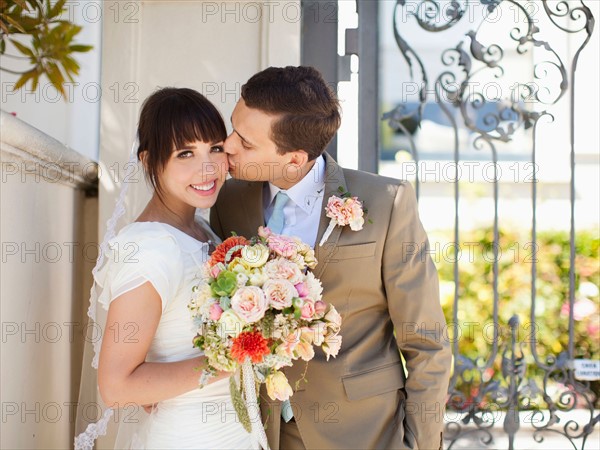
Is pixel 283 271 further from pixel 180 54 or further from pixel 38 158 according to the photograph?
pixel 180 54

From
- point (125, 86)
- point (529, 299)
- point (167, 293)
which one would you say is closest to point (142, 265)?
point (167, 293)

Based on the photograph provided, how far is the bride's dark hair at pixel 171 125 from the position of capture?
2.52 meters

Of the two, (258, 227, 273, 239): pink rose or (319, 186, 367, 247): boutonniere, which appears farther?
(319, 186, 367, 247): boutonniere

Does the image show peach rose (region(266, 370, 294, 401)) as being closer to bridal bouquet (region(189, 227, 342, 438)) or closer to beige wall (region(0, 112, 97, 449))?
bridal bouquet (region(189, 227, 342, 438))

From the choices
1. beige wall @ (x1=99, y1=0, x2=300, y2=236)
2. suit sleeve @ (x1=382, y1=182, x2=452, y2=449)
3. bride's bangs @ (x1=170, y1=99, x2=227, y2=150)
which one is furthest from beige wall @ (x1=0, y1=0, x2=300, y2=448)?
suit sleeve @ (x1=382, y1=182, x2=452, y2=449)

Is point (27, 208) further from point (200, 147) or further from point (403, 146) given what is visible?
point (403, 146)

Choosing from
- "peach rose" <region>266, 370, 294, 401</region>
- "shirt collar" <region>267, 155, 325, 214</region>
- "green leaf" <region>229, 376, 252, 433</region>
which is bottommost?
"green leaf" <region>229, 376, 252, 433</region>

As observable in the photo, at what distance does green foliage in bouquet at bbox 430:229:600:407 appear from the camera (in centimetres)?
511

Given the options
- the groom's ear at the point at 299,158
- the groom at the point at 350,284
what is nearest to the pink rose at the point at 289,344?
the groom at the point at 350,284

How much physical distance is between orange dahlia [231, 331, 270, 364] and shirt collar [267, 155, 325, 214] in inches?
29.2

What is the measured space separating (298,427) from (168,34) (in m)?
1.93

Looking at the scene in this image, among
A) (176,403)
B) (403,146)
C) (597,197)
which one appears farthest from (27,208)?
(403,146)

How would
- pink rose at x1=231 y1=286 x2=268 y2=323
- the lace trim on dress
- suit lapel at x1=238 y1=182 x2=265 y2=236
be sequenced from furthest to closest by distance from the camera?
suit lapel at x1=238 y1=182 x2=265 y2=236 < the lace trim on dress < pink rose at x1=231 y1=286 x2=268 y2=323

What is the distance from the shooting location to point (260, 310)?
199 cm
